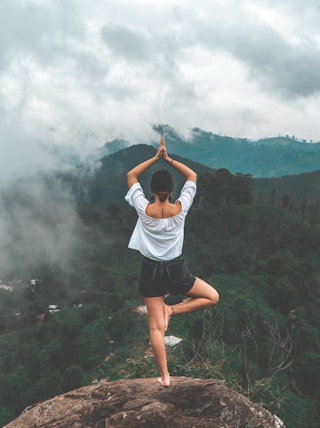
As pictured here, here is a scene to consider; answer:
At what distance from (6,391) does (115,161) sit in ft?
457

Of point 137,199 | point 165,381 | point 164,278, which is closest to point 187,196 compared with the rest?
point 137,199

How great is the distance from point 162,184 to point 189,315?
77.8ft

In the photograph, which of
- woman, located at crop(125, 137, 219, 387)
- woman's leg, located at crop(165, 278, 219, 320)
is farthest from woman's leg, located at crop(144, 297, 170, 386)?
woman's leg, located at crop(165, 278, 219, 320)

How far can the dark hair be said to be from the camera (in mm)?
3564

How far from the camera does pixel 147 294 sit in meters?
3.81

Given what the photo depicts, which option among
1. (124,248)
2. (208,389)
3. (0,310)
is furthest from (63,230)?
(208,389)

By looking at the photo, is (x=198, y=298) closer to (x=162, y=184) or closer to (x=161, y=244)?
(x=161, y=244)

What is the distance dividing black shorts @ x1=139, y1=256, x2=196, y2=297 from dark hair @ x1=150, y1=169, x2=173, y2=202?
636mm

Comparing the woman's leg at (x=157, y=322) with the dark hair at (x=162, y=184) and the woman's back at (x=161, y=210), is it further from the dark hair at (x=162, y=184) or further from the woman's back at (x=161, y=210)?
the dark hair at (x=162, y=184)

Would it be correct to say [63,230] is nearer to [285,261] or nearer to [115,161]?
[285,261]

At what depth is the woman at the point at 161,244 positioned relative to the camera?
3.58m

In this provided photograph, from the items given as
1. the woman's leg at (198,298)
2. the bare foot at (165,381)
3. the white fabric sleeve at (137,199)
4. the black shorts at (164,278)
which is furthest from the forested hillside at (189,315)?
the white fabric sleeve at (137,199)

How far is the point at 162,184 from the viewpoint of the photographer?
140 inches

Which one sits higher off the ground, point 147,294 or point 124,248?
point 147,294
